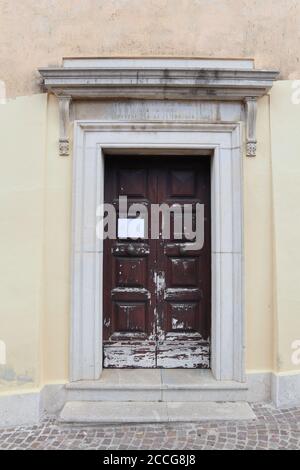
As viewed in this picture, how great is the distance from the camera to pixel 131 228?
4.60 meters

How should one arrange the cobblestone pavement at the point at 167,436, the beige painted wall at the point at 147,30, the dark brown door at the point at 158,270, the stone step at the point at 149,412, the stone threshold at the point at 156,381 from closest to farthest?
the cobblestone pavement at the point at 167,436
the stone step at the point at 149,412
the stone threshold at the point at 156,381
the beige painted wall at the point at 147,30
the dark brown door at the point at 158,270

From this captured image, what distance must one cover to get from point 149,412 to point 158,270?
1.63m

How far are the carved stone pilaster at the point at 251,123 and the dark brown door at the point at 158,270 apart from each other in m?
0.62

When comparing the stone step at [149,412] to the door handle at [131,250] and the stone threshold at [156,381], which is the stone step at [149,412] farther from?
the door handle at [131,250]

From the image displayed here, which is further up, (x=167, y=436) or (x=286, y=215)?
(x=286, y=215)

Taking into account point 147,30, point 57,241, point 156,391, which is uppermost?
point 147,30

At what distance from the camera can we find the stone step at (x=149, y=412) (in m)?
3.74

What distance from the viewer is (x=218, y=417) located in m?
3.78

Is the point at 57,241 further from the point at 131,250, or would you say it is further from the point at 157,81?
the point at 157,81

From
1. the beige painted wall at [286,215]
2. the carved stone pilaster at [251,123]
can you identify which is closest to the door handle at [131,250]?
the beige painted wall at [286,215]

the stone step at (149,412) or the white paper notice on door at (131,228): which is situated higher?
the white paper notice on door at (131,228)

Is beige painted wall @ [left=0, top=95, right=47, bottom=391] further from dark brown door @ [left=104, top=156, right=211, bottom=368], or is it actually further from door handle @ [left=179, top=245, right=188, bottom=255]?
door handle @ [left=179, top=245, right=188, bottom=255]

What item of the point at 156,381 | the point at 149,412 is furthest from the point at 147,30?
the point at 149,412
